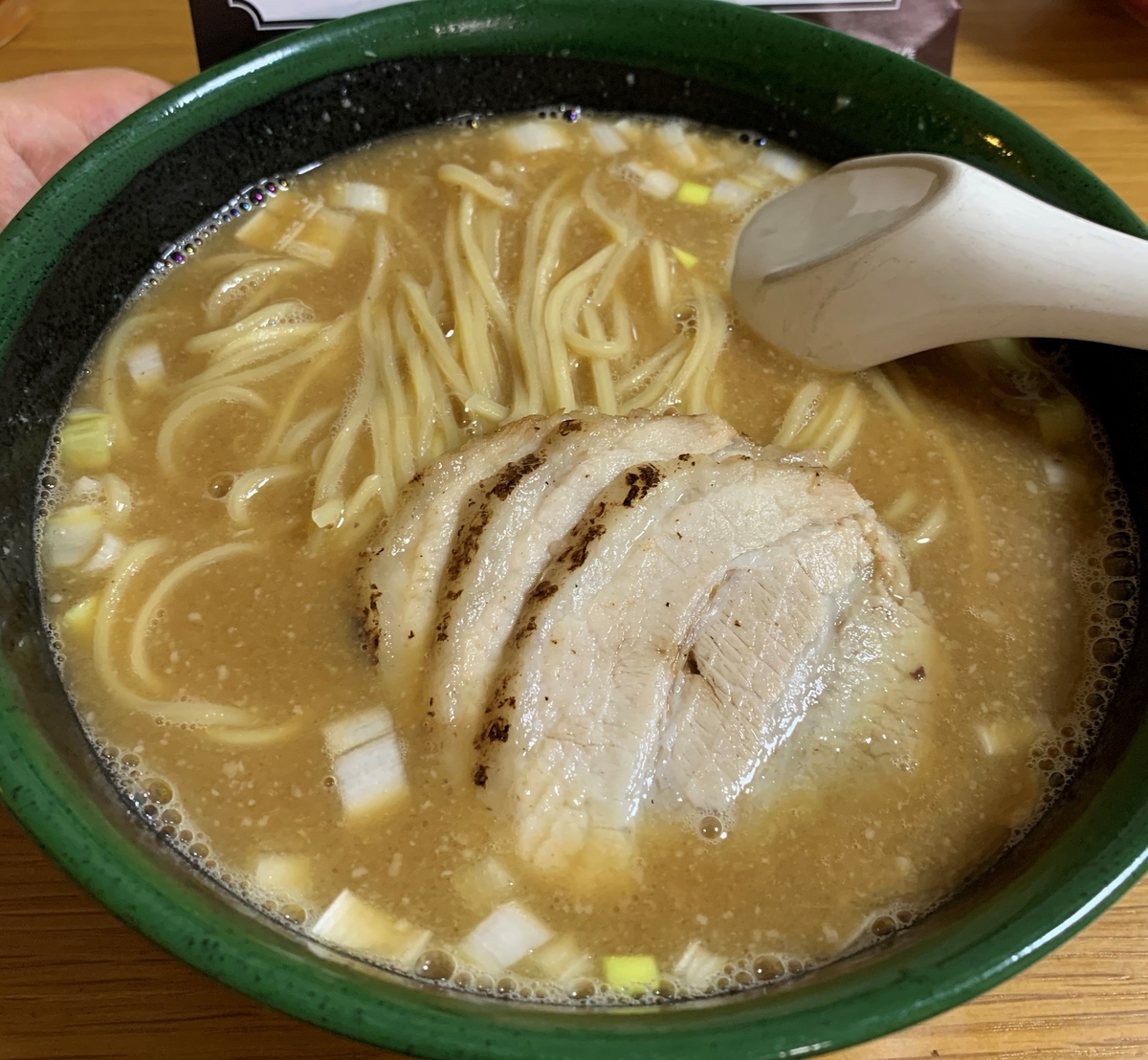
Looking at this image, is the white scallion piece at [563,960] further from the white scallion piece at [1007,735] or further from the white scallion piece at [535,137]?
the white scallion piece at [535,137]

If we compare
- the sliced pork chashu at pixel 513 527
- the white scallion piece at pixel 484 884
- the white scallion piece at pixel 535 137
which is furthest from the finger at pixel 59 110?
the white scallion piece at pixel 484 884

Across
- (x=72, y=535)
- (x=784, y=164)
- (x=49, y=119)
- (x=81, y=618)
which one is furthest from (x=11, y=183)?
(x=784, y=164)

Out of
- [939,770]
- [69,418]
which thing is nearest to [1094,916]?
[939,770]

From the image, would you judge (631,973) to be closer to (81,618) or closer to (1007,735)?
(1007,735)

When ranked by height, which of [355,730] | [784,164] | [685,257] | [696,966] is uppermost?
[784,164]

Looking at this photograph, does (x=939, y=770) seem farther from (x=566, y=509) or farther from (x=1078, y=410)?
(x=1078, y=410)

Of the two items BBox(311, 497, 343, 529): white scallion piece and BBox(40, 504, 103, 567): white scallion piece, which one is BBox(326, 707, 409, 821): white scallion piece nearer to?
BBox(311, 497, 343, 529): white scallion piece

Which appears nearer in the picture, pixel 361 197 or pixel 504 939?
pixel 504 939
